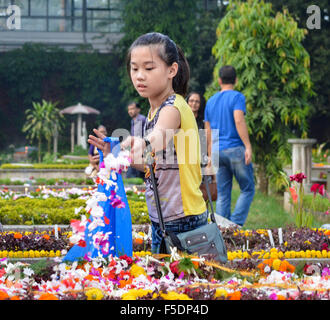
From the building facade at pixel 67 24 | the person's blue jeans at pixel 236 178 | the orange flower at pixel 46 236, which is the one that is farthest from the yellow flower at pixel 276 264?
the building facade at pixel 67 24

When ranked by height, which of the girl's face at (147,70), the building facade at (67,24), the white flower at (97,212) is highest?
the building facade at (67,24)

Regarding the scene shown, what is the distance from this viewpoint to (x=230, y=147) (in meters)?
7.10

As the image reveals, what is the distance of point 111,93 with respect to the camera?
30.8m

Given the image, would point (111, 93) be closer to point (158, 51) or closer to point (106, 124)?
point (106, 124)

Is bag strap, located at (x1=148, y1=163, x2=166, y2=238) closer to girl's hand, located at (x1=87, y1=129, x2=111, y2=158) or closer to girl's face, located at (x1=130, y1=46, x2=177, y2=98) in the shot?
girl's hand, located at (x1=87, y1=129, x2=111, y2=158)

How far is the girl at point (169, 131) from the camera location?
3107mm

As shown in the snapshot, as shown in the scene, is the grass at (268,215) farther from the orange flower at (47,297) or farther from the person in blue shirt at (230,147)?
the orange flower at (47,297)

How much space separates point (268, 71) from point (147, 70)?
30.9ft

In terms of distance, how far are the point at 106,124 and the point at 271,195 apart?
763 inches

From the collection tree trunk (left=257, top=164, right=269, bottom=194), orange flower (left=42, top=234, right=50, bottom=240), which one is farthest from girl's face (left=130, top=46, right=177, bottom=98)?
tree trunk (left=257, top=164, right=269, bottom=194)

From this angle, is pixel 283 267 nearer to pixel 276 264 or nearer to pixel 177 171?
pixel 276 264

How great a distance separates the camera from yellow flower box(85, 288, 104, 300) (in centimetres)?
271

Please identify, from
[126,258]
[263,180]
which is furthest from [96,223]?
[263,180]

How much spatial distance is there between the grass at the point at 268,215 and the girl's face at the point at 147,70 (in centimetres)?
400
